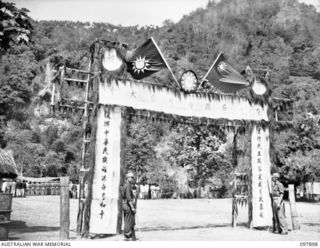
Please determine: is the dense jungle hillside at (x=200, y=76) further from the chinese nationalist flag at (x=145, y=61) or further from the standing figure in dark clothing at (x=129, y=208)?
the standing figure in dark clothing at (x=129, y=208)

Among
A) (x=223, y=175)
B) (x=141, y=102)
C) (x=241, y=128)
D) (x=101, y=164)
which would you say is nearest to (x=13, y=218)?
(x=101, y=164)

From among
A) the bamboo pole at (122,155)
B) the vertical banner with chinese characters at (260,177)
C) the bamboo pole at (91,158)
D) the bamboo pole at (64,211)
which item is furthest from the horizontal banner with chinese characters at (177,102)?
the bamboo pole at (64,211)

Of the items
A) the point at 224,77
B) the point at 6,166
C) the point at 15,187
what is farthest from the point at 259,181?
the point at 15,187

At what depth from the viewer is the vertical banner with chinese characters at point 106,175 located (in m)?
6.96

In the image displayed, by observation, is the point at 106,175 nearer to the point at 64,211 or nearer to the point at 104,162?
the point at 104,162

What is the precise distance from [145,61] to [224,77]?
7.22 ft

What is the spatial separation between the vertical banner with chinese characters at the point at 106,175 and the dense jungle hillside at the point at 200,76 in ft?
6.23

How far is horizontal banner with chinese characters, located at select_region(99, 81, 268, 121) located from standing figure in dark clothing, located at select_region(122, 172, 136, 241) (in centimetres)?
157

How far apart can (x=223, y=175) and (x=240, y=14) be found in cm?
4479

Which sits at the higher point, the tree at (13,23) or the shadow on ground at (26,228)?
the tree at (13,23)

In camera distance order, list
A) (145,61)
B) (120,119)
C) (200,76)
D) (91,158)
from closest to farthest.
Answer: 1. (91,158)
2. (120,119)
3. (145,61)
4. (200,76)

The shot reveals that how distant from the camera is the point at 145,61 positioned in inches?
315

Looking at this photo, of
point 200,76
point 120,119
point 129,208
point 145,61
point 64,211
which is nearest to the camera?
point 64,211

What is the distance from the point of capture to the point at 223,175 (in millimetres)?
24281
